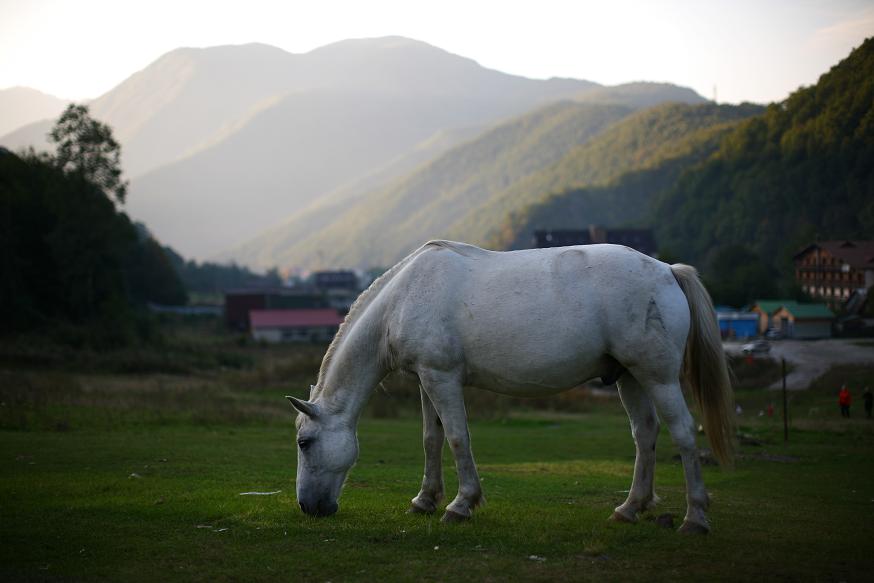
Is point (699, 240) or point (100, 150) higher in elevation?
point (100, 150)

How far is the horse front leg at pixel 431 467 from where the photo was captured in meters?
9.23

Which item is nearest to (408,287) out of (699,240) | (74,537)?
(74,537)

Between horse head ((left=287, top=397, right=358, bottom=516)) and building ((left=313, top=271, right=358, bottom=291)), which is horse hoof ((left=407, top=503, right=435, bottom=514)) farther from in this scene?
building ((left=313, top=271, right=358, bottom=291))

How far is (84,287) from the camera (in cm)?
5941

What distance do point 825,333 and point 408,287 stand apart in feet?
110

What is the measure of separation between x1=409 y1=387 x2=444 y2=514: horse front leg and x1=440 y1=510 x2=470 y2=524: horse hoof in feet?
2.03

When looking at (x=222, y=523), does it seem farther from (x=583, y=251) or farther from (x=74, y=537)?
(x=583, y=251)

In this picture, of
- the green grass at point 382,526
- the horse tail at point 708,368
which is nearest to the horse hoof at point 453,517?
the green grass at point 382,526

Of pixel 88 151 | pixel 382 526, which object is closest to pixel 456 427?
pixel 382 526

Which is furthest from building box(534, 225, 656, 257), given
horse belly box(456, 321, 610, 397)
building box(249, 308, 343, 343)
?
horse belly box(456, 321, 610, 397)

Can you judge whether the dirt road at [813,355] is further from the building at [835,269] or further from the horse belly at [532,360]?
the horse belly at [532,360]

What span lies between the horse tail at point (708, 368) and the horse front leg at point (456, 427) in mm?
2633

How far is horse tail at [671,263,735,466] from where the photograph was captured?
29.1ft

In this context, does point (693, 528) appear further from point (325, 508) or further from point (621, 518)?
point (325, 508)
